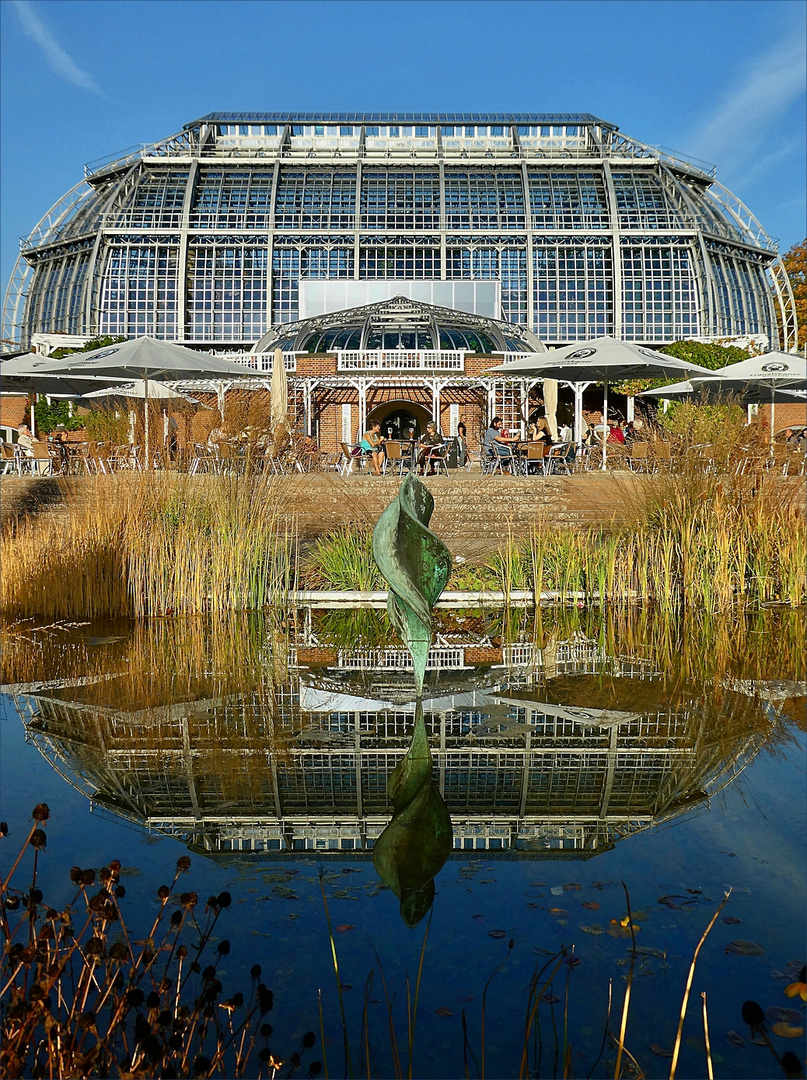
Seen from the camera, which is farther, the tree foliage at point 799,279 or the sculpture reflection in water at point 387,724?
the tree foliage at point 799,279

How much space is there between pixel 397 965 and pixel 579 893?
0.80 meters

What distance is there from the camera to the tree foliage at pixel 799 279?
3847 cm

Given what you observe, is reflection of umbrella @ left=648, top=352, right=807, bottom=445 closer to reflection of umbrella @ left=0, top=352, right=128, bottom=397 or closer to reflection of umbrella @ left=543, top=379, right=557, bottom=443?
reflection of umbrella @ left=543, top=379, right=557, bottom=443

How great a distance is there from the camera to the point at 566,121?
3881 centimetres

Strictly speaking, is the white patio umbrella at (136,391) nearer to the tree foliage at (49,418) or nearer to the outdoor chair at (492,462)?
the outdoor chair at (492,462)

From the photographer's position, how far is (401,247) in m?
34.2

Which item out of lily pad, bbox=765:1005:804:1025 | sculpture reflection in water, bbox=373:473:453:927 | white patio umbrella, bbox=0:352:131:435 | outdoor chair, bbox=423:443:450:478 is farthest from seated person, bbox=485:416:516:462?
lily pad, bbox=765:1005:804:1025

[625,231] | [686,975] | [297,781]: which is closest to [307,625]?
[297,781]

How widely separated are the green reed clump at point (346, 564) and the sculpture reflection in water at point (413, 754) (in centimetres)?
451

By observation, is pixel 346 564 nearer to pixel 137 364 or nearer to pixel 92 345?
pixel 137 364

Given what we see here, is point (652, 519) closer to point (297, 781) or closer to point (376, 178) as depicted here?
point (297, 781)

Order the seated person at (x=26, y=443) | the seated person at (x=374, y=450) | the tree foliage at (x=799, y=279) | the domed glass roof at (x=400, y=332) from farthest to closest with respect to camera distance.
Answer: the tree foliage at (x=799, y=279), the domed glass roof at (x=400, y=332), the seated person at (x=26, y=443), the seated person at (x=374, y=450)

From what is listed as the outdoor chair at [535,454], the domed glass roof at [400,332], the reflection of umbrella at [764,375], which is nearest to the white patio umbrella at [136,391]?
the outdoor chair at [535,454]

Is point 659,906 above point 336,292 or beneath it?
beneath
